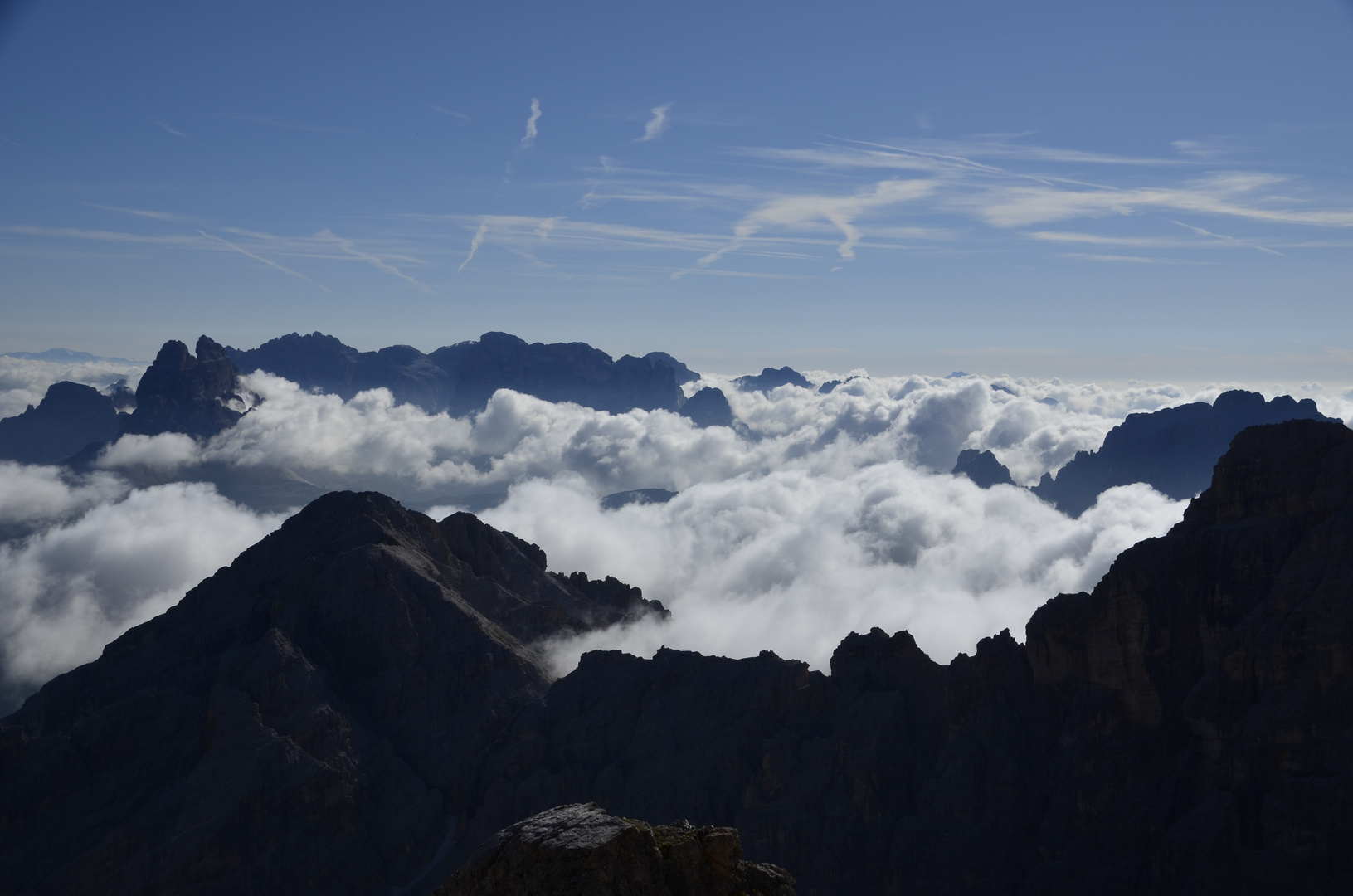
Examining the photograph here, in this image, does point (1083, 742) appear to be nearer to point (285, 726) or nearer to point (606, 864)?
point (606, 864)

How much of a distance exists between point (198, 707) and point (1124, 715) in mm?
126415

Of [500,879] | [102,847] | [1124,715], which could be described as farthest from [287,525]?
Result: [500,879]

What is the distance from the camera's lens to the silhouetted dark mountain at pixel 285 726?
129m

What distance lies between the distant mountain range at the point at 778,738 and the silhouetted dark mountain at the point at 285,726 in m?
0.43

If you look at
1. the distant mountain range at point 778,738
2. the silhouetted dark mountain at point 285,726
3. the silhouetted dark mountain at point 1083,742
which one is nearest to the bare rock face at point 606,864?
the distant mountain range at point 778,738

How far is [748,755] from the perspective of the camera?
13962cm

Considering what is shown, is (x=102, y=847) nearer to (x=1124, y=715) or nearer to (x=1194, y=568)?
(x=1124, y=715)

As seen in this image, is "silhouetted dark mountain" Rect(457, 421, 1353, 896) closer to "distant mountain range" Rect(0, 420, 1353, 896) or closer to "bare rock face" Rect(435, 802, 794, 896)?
"distant mountain range" Rect(0, 420, 1353, 896)

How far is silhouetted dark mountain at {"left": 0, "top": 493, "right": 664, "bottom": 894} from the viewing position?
128625 mm

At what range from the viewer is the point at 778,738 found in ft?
448

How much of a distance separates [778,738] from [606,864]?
97.9m

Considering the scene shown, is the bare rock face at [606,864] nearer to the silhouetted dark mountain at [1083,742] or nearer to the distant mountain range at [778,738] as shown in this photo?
the distant mountain range at [778,738]

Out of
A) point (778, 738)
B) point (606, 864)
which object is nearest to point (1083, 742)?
point (778, 738)

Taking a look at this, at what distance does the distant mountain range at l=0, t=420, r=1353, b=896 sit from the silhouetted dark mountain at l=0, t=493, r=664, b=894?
0.43 m
